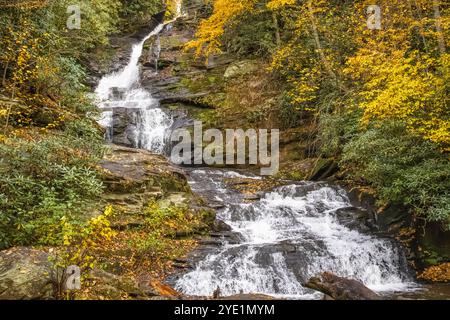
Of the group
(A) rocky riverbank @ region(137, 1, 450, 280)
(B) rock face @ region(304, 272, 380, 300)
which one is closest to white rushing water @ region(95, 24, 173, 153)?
(A) rocky riverbank @ region(137, 1, 450, 280)

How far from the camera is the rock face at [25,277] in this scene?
15.8 ft

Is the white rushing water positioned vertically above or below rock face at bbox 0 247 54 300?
above

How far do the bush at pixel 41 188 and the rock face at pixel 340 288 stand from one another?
14.6 feet

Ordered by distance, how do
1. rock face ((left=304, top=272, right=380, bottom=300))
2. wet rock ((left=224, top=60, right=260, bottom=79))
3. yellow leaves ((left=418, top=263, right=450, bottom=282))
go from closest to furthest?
rock face ((left=304, top=272, right=380, bottom=300))
yellow leaves ((left=418, top=263, right=450, bottom=282))
wet rock ((left=224, top=60, right=260, bottom=79))

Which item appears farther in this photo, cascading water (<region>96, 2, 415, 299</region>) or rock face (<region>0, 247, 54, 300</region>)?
cascading water (<region>96, 2, 415, 299</region>)

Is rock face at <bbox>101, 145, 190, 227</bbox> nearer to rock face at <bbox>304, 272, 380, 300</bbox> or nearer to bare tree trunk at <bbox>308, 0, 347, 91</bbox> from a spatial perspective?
rock face at <bbox>304, 272, 380, 300</bbox>

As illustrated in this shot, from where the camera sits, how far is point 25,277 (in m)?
5.05

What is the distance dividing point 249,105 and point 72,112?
8901 mm

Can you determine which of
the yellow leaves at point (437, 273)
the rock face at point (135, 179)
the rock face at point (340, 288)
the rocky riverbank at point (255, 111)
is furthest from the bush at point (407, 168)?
the rock face at point (135, 179)

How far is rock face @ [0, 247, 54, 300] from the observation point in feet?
15.8

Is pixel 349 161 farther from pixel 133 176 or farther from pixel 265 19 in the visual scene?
pixel 265 19

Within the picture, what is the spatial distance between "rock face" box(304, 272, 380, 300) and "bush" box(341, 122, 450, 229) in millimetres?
4027
